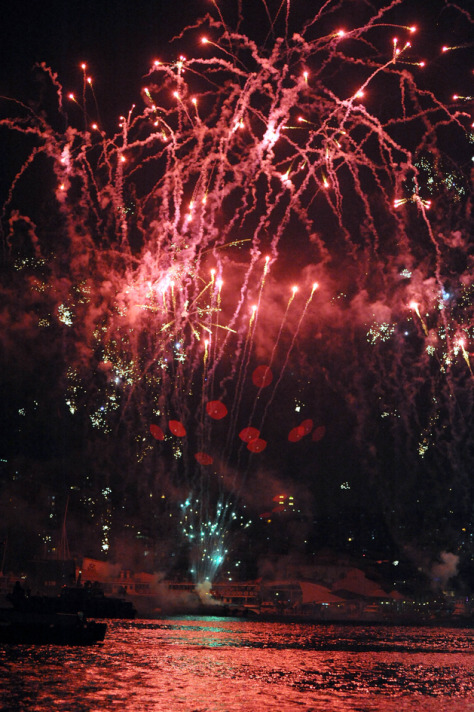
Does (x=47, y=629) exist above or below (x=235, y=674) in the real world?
above

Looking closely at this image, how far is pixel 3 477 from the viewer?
82.1 metres

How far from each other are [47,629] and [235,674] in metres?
17.3

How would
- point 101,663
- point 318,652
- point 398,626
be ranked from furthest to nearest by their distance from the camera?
1. point 398,626
2. point 318,652
3. point 101,663

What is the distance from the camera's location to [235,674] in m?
36.0

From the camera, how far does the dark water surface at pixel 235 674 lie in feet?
94.2

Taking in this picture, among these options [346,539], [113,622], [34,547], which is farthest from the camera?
[346,539]

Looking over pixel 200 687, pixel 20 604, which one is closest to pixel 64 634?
pixel 20 604

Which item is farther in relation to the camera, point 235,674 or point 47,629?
point 47,629

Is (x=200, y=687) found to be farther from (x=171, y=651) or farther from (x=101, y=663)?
(x=171, y=651)

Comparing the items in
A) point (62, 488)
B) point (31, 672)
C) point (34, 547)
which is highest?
point (62, 488)

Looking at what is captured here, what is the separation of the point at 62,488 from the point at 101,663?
49.0m

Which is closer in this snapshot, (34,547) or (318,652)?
(318,652)

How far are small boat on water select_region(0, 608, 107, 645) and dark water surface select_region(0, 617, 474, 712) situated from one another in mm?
1409

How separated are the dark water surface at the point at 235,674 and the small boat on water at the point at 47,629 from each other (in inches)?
55.5
